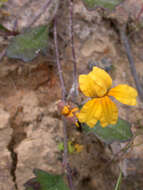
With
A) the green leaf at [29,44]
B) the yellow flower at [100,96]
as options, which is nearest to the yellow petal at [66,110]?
the yellow flower at [100,96]

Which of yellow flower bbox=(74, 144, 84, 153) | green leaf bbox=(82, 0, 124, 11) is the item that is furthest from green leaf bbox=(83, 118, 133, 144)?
green leaf bbox=(82, 0, 124, 11)

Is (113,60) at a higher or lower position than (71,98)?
higher

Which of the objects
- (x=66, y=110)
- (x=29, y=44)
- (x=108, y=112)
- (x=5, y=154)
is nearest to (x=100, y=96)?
(x=108, y=112)

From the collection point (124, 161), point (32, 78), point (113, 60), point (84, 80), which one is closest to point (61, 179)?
point (124, 161)

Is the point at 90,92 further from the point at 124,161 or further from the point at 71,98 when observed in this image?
the point at 124,161

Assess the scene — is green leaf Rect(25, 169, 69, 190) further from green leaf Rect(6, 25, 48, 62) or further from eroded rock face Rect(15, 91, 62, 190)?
green leaf Rect(6, 25, 48, 62)

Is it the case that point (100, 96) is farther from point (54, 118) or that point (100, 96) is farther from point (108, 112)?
point (54, 118)
